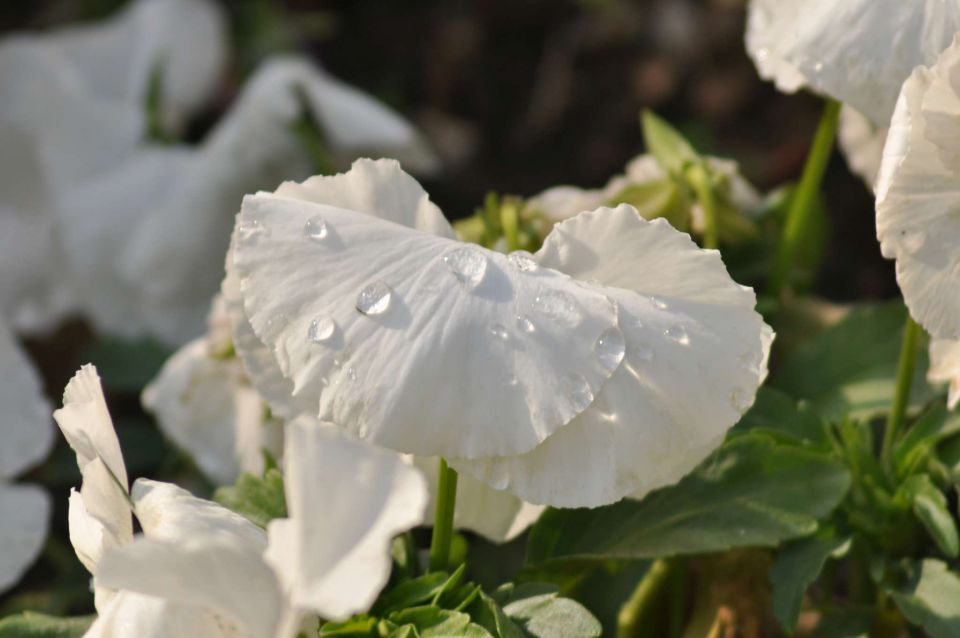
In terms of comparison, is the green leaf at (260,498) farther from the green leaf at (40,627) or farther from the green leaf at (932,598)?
the green leaf at (932,598)

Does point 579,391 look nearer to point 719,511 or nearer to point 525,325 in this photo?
point 525,325

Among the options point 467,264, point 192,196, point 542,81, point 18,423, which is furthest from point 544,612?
point 542,81

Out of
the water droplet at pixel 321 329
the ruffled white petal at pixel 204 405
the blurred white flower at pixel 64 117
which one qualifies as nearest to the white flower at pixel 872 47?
the water droplet at pixel 321 329

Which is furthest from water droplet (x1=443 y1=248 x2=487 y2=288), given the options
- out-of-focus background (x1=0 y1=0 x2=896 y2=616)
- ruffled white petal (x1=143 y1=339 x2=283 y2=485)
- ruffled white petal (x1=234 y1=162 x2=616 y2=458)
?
out-of-focus background (x1=0 y1=0 x2=896 y2=616)

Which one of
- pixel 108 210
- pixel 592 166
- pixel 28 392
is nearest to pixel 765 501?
pixel 28 392

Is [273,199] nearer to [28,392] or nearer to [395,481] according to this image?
[395,481]

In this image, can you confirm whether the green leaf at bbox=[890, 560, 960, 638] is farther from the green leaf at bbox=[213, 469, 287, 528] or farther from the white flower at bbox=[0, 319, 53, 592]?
the white flower at bbox=[0, 319, 53, 592]
